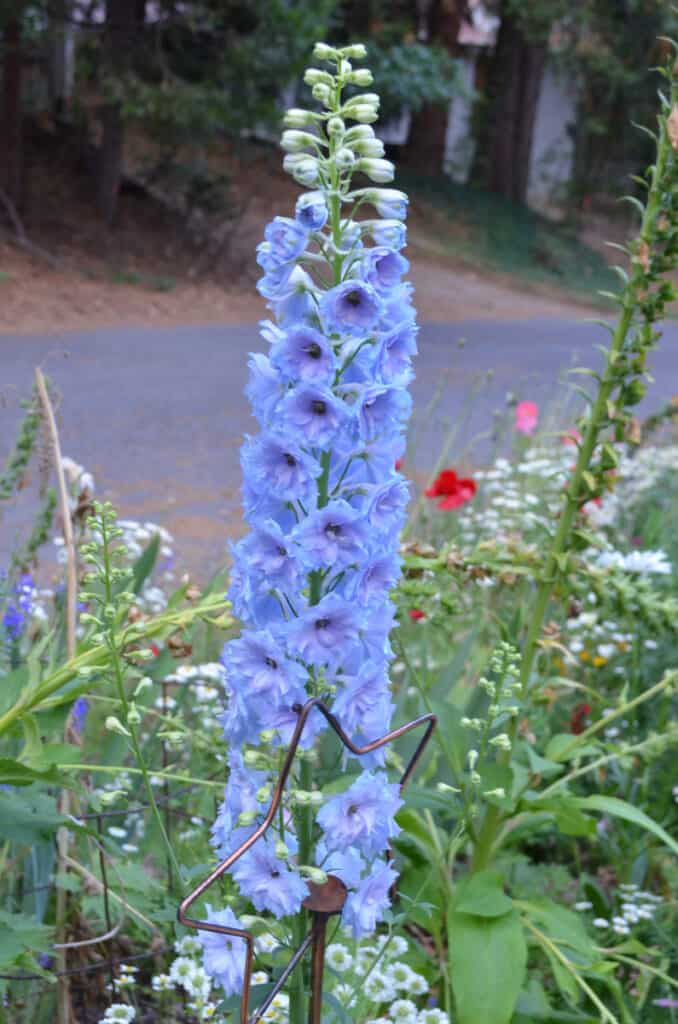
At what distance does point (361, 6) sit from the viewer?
58.5 ft

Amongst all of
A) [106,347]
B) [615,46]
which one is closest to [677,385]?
[106,347]

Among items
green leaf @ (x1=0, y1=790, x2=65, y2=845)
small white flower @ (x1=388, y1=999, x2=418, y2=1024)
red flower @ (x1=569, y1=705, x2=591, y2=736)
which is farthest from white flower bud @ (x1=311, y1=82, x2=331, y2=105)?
red flower @ (x1=569, y1=705, x2=591, y2=736)

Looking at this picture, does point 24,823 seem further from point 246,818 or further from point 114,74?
point 114,74

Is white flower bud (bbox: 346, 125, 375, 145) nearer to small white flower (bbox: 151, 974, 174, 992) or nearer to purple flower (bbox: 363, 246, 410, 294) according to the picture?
purple flower (bbox: 363, 246, 410, 294)

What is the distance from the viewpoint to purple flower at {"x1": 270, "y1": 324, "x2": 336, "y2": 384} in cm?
126

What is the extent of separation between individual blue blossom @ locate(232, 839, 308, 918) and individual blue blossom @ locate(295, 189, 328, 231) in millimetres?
673

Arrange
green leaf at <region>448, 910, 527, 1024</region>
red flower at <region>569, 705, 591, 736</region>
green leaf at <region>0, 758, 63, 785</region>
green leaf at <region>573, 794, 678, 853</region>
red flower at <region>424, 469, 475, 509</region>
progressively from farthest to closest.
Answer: red flower at <region>424, 469, 475, 509</region>, red flower at <region>569, 705, 591, 736</region>, green leaf at <region>573, 794, 678, 853</region>, green leaf at <region>448, 910, 527, 1024</region>, green leaf at <region>0, 758, 63, 785</region>

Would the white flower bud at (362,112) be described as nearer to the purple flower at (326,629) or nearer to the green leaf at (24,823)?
the purple flower at (326,629)

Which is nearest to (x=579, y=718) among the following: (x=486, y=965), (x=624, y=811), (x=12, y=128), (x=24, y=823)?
(x=624, y=811)

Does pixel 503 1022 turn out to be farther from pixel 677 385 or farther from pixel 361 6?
pixel 361 6

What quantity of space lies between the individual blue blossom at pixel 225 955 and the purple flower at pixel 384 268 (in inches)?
29.0

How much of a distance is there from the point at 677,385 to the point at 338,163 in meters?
11.0

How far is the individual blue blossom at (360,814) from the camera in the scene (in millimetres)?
1286

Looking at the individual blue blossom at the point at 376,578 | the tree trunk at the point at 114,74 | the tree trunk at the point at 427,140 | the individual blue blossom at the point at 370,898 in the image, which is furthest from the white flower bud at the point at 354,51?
the tree trunk at the point at 427,140
